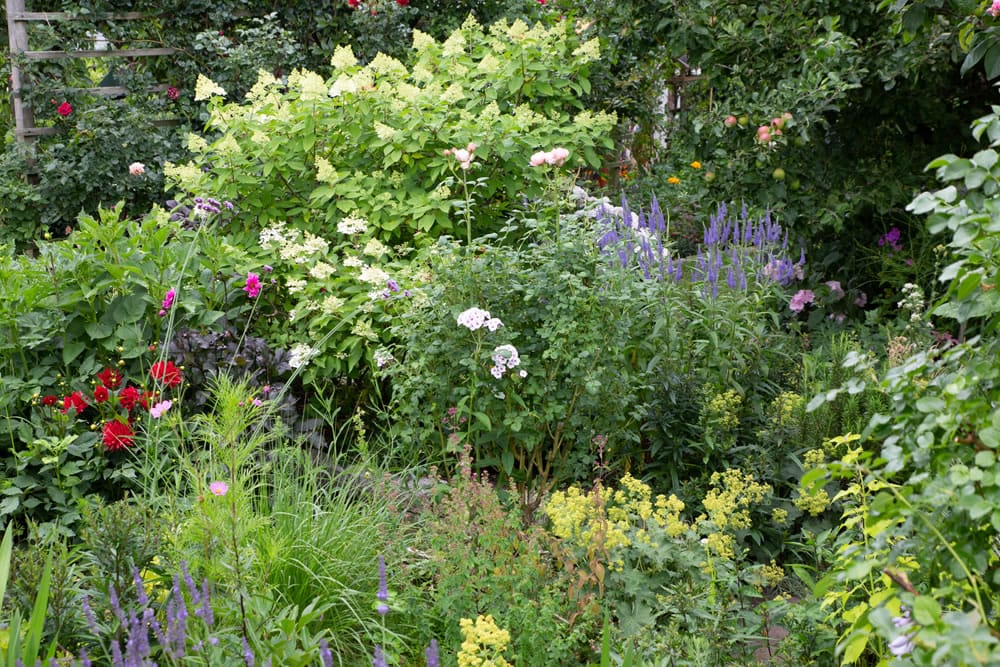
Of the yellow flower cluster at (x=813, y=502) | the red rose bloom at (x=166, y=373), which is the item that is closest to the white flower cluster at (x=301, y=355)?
the red rose bloom at (x=166, y=373)

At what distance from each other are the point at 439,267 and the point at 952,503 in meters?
2.22

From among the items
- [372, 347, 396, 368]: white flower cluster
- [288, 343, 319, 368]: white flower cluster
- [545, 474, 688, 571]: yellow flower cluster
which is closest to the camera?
[545, 474, 688, 571]: yellow flower cluster

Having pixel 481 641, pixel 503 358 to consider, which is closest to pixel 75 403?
pixel 503 358

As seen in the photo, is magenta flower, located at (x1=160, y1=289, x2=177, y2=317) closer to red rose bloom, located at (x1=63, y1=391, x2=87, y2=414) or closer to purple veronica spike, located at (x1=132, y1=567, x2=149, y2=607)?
red rose bloom, located at (x1=63, y1=391, x2=87, y2=414)

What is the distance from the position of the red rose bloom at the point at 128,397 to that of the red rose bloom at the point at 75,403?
139 millimetres

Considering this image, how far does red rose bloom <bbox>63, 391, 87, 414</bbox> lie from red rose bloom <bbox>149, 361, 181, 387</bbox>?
0.24 m

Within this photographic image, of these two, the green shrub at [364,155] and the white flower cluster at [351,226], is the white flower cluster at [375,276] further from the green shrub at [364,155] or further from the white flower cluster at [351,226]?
the green shrub at [364,155]

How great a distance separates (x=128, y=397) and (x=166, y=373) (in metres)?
0.15

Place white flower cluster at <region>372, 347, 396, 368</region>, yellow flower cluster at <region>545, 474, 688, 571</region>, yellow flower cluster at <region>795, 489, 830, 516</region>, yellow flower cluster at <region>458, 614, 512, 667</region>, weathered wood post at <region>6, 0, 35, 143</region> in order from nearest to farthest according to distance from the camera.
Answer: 1. yellow flower cluster at <region>458, 614, 512, 667</region>
2. yellow flower cluster at <region>545, 474, 688, 571</region>
3. yellow flower cluster at <region>795, 489, 830, 516</region>
4. white flower cluster at <region>372, 347, 396, 368</region>
5. weathered wood post at <region>6, 0, 35, 143</region>

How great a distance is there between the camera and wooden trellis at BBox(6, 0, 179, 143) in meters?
7.57

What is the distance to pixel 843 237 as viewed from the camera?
5602 millimetres

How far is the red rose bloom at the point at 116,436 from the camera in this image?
3404 millimetres

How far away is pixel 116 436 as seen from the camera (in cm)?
341

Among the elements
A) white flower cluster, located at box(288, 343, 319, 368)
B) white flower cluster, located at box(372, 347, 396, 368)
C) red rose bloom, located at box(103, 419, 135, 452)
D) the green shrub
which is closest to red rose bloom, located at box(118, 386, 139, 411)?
red rose bloom, located at box(103, 419, 135, 452)
